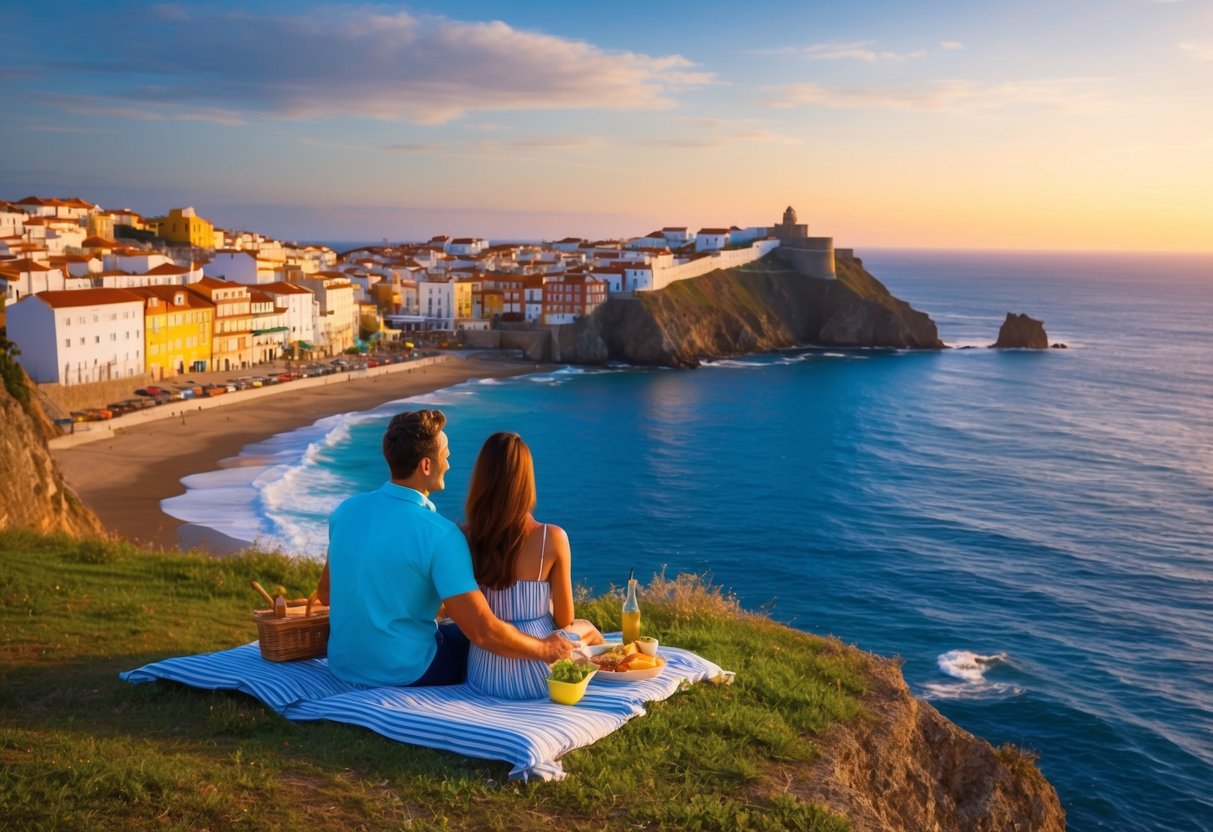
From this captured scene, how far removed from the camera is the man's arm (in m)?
5.23

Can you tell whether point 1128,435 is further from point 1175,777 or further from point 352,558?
point 352,558

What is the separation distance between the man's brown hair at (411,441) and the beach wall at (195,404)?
120ft

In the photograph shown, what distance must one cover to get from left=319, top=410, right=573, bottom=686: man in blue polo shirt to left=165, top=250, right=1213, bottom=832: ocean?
1018 centimetres

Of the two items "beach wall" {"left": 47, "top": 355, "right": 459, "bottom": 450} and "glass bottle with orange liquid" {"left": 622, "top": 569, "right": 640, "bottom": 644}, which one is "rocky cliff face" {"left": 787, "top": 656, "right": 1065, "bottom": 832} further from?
"beach wall" {"left": 47, "top": 355, "right": 459, "bottom": 450}

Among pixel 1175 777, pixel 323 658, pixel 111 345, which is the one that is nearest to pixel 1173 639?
pixel 1175 777

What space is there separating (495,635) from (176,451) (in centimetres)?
3640

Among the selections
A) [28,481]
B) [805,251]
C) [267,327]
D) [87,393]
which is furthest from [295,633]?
[805,251]

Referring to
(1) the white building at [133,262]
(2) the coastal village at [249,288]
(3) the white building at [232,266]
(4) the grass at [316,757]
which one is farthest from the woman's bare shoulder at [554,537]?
(3) the white building at [232,266]

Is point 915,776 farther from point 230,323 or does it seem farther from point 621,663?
point 230,323

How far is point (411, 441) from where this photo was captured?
5.27 m

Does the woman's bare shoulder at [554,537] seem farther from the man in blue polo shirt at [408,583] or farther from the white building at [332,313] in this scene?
the white building at [332,313]

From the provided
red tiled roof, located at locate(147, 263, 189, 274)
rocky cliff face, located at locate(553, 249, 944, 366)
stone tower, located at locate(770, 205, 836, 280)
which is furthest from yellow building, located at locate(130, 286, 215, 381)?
stone tower, located at locate(770, 205, 836, 280)

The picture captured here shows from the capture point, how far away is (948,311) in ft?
427

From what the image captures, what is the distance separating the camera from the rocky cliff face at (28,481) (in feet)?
49.2
